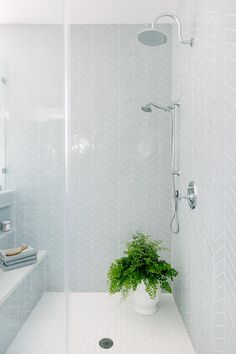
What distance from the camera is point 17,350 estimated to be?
150 centimetres

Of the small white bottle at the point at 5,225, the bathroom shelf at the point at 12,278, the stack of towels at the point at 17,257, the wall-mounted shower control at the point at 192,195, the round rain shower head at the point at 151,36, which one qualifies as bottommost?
the bathroom shelf at the point at 12,278

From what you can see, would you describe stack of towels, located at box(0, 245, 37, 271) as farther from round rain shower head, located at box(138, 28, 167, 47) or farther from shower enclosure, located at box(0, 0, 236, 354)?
round rain shower head, located at box(138, 28, 167, 47)

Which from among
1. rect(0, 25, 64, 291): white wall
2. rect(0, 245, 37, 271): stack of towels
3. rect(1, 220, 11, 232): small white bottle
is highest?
rect(0, 25, 64, 291): white wall

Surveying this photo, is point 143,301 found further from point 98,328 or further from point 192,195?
point 192,195

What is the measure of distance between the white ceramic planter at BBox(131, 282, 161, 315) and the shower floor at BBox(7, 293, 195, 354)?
0.14 ft

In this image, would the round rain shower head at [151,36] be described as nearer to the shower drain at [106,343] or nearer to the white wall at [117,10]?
the white wall at [117,10]

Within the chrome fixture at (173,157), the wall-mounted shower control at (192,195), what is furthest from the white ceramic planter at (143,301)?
the wall-mounted shower control at (192,195)

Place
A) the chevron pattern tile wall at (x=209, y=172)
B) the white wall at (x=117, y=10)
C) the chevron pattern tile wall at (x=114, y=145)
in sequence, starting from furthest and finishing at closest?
the chevron pattern tile wall at (x=114, y=145) → the white wall at (x=117, y=10) → the chevron pattern tile wall at (x=209, y=172)

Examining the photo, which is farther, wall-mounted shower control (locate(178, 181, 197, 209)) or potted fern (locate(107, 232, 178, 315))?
potted fern (locate(107, 232, 178, 315))

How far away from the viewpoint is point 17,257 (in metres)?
1.46

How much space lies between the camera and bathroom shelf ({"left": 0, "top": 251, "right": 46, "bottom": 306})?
4.53 ft

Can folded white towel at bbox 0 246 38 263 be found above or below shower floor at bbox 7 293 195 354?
above

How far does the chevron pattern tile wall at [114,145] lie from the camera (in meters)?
2.40

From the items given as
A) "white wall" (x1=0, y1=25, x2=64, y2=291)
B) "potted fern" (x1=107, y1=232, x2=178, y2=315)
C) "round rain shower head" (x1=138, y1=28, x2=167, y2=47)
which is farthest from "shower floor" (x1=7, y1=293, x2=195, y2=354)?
"round rain shower head" (x1=138, y1=28, x2=167, y2=47)
